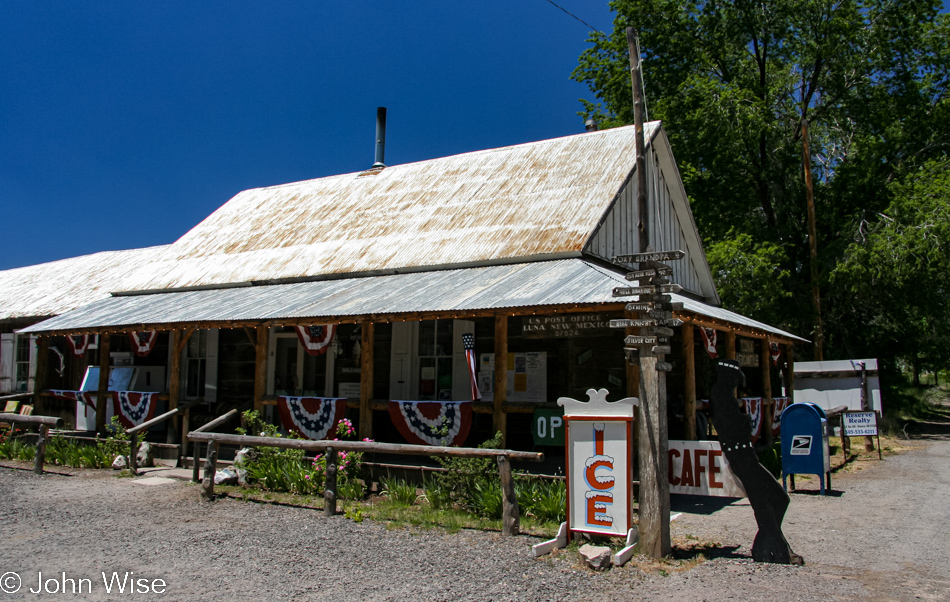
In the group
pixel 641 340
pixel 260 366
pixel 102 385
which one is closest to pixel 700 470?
pixel 641 340

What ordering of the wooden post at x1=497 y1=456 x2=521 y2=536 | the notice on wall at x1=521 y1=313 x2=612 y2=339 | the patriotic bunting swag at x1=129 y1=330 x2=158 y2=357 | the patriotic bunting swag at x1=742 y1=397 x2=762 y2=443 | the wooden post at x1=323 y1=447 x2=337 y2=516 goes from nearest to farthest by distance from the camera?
the wooden post at x1=497 y1=456 x2=521 y2=536 → the wooden post at x1=323 y1=447 x2=337 y2=516 → the notice on wall at x1=521 y1=313 x2=612 y2=339 → the patriotic bunting swag at x1=742 y1=397 x2=762 y2=443 → the patriotic bunting swag at x1=129 y1=330 x2=158 y2=357

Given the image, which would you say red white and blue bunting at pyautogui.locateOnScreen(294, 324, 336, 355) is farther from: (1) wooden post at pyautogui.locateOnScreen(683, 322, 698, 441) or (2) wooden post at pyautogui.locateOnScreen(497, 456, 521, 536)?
(1) wooden post at pyautogui.locateOnScreen(683, 322, 698, 441)

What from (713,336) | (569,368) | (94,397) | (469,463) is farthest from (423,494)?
(94,397)

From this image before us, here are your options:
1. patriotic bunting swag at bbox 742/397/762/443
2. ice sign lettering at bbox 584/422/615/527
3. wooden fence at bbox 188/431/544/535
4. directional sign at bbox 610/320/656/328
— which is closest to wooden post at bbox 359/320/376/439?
wooden fence at bbox 188/431/544/535

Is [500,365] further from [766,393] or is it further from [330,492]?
[766,393]

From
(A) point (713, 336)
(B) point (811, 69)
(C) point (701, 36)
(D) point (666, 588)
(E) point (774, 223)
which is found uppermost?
(C) point (701, 36)

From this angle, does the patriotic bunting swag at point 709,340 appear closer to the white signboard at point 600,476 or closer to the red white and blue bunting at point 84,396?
the white signboard at point 600,476

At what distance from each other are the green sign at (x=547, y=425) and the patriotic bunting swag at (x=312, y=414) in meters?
3.01

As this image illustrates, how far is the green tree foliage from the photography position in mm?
20172

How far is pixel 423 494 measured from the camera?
360 inches

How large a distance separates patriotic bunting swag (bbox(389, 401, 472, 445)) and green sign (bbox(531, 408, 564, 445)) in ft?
3.04

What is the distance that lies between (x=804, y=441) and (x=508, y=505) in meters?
4.79

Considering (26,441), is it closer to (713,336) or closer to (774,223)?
(713,336)

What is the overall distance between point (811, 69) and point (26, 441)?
23655 mm
